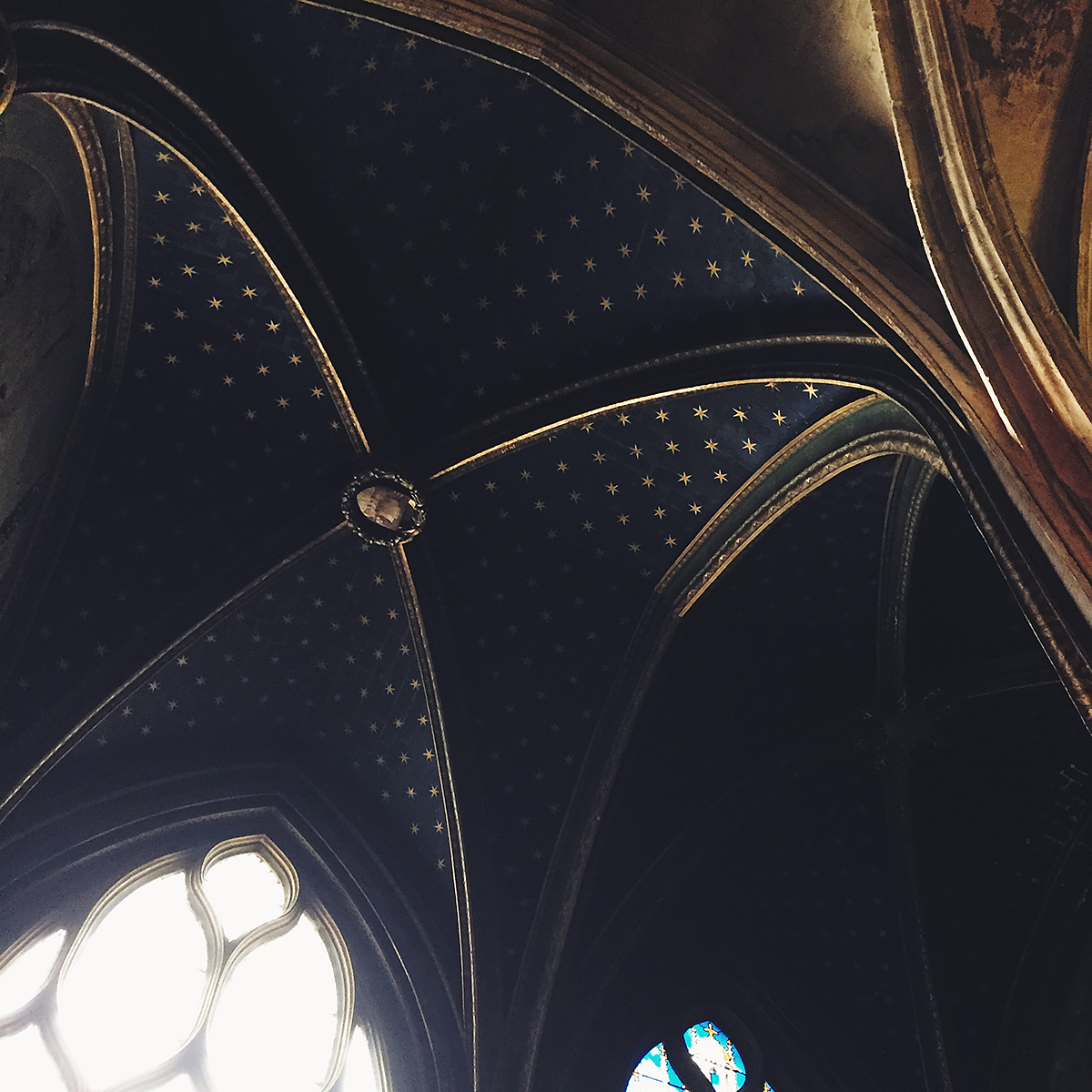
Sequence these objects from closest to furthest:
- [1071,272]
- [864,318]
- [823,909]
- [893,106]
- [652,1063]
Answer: [1071,272], [893,106], [864,318], [652,1063], [823,909]

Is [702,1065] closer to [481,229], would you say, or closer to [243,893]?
[243,893]

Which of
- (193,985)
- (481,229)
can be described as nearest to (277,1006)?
(193,985)

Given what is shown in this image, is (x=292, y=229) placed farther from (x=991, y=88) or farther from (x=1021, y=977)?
(x=1021, y=977)

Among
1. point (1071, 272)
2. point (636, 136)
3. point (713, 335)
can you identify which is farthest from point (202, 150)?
point (1071, 272)

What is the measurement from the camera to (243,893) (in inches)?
425

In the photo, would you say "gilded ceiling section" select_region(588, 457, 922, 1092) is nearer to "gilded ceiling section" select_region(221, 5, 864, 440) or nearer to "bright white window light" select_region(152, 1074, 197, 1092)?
"gilded ceiling section" select_region(221, 5, 864, 440)

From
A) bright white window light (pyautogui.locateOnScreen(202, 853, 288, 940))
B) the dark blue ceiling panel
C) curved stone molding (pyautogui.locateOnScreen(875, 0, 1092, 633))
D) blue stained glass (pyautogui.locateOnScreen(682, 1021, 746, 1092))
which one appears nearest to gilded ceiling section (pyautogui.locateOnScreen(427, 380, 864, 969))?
the dark blue ceiling panel

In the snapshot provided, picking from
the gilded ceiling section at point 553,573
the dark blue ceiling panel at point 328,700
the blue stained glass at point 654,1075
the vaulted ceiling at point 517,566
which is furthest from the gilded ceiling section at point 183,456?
the blue stained glass at point 654,1075

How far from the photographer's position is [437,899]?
1122cm

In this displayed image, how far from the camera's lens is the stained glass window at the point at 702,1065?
10477mm

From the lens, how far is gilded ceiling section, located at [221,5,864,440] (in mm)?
9070

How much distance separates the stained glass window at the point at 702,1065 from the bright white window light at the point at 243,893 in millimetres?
3547

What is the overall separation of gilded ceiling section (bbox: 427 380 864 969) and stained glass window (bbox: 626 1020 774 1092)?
5.16 ft

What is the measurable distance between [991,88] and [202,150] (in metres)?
5.68
